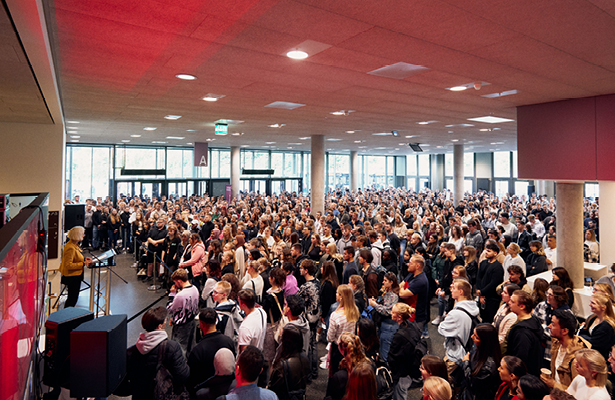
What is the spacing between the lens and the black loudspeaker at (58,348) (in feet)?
9.29

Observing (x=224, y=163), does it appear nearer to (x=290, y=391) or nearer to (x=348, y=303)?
(x=348, y=303)

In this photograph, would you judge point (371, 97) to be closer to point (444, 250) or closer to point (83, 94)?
point (444, 250)

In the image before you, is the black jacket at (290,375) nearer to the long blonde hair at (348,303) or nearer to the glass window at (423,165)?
the long blonde hair at (348,303)

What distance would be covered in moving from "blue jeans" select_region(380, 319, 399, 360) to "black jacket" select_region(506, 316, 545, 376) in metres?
1.30

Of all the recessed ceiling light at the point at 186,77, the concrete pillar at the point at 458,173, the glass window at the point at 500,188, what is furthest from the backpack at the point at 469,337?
the glass window at the point at 500,188

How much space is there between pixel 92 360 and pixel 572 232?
9180 millimetres

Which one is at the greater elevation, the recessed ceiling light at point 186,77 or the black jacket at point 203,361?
the recessed ceiling light at point 186,77

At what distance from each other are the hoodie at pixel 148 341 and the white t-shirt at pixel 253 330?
84 centimetres

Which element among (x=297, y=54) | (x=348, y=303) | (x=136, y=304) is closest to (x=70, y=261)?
(x=136, y=304)

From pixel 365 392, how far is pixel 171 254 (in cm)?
694

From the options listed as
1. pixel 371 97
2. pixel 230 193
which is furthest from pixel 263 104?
pixel 230 193

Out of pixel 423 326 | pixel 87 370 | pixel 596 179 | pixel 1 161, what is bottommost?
pixel 423 326

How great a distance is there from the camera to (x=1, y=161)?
339 inches

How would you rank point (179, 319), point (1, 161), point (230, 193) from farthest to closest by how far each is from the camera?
point (230, 193) → point (1, 161) → point (179, 319)
